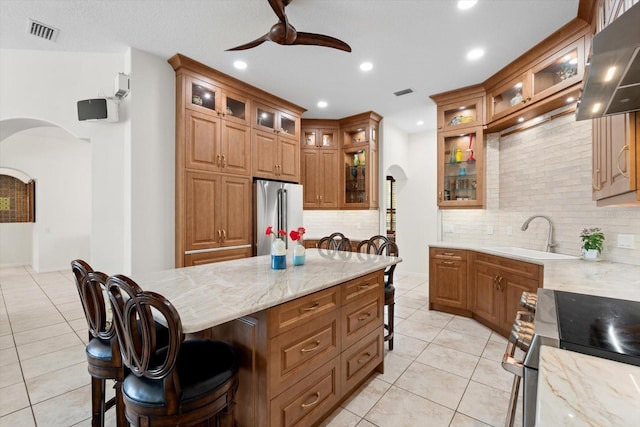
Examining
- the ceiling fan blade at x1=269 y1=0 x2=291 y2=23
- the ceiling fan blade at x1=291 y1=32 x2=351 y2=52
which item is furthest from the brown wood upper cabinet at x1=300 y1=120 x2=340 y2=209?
the ceiling fan blade at x1=269 y1=0 x2=291 y2=23

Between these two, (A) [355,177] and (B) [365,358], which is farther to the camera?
(A) [355,177]

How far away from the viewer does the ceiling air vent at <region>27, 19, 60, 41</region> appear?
2.58m

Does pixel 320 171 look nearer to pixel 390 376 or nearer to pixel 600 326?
pixel 390 376

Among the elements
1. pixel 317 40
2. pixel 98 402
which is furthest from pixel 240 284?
pixel 317 40

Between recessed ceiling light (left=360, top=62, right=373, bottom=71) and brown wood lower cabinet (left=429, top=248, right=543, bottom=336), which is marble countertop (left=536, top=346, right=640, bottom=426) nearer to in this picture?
brown wood lower cabinet (left=429, top=248, right=543, bottom=336)

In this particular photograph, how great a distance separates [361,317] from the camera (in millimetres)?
2105

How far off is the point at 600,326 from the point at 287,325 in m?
1.28

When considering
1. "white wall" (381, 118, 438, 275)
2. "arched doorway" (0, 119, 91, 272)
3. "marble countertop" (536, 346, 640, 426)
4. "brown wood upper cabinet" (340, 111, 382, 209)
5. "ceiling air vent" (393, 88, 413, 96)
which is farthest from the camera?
"arched doorway" (0, 119, 91, 272)

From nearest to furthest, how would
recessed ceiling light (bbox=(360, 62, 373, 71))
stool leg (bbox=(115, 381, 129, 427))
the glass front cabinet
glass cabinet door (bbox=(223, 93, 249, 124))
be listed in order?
stool leg (bbox=(115, 381, 129, 427)) < recessed ceiling light (bbox=(360, 62, 373, 71)) < glass cabinet door (bbox=(223, 93, 249, 124)) < the glass front cabinet

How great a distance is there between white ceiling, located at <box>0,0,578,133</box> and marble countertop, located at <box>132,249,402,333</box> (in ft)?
7.07

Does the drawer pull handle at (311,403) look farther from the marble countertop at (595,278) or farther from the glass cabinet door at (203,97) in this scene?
the glass cabinet door at (203,97)

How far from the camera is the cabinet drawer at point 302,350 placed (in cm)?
144

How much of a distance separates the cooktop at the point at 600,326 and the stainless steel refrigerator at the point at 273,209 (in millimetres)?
3255

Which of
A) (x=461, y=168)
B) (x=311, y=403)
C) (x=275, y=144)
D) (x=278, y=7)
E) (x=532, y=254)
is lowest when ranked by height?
(x=311, y=403)
